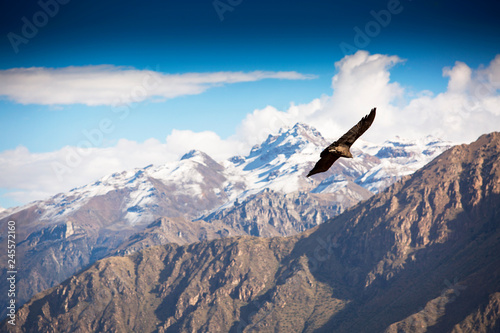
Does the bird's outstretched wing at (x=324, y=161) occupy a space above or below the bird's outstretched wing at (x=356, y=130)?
below

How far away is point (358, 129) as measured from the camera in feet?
75.3

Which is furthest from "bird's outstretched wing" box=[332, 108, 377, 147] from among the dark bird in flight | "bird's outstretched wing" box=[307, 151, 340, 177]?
"bird's outstretched wing" box=[307, 151, 340, 177]

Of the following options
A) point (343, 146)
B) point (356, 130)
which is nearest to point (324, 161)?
point (343, 146)

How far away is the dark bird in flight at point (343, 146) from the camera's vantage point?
22.2 meters

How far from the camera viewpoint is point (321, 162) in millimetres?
22766

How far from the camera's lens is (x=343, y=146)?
891 inches

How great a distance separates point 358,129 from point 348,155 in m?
1.24

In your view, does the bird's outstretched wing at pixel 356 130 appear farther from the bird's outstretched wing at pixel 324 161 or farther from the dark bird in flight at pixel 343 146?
the bird's outstretched wing at pixel 324 161

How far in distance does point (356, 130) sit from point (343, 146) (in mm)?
899

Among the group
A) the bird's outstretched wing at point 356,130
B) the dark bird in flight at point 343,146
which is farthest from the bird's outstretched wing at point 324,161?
the bird's outstretched wing at point 356,130

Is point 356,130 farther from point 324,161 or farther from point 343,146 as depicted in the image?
point 324,161

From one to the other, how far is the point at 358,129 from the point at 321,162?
2044mm

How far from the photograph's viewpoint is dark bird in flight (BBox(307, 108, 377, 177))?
22.2 meters

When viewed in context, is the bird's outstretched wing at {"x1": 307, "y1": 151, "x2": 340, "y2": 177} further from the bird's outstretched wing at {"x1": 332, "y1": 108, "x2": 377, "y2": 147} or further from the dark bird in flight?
A: the bird's outstretched wing at {"x1": 332, "y1": 108, "x2": 377, "y2": 147}
